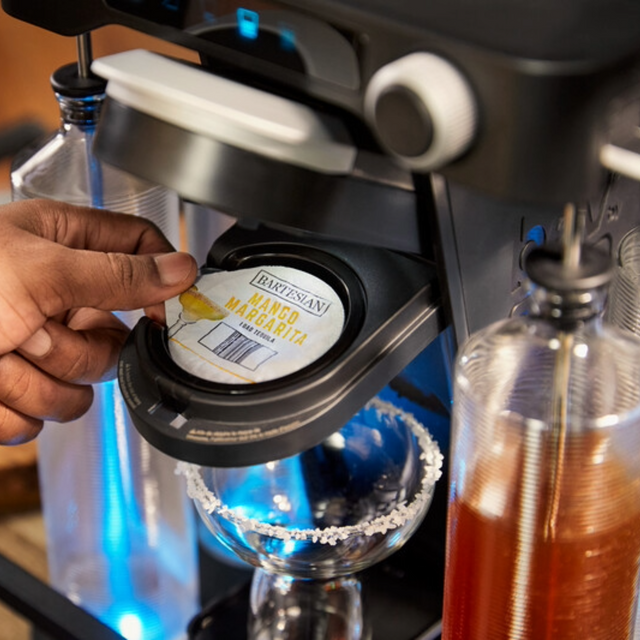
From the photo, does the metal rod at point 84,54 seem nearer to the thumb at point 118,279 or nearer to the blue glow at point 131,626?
the thumb at point 118,279

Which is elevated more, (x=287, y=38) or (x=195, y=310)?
(x=287, y=38)

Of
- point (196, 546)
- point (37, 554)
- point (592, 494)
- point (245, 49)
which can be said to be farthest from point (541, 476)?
point (37, 554)

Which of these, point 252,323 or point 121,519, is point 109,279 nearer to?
point 252,323

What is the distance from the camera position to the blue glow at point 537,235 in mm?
603

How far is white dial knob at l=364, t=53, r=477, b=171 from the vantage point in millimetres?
440

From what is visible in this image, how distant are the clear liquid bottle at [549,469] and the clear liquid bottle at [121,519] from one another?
1.26 ft

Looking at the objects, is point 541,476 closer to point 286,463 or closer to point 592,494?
point 592,494

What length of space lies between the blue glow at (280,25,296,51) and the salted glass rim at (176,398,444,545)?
0.25 m

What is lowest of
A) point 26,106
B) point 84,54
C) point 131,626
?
point 131,626

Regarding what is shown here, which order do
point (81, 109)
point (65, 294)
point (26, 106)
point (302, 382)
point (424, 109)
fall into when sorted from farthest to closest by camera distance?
1. point (26, 106)
2. point (81, 109)
3. point (65, 294)
4. point (302, 382)
5. point (424, 109)

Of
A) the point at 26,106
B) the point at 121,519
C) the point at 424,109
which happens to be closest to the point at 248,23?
the point at 424,109

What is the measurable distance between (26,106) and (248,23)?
120cm

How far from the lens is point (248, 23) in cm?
54

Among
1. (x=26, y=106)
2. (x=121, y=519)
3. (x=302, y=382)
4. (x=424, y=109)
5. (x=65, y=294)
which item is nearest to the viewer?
(x=424, y=109)
